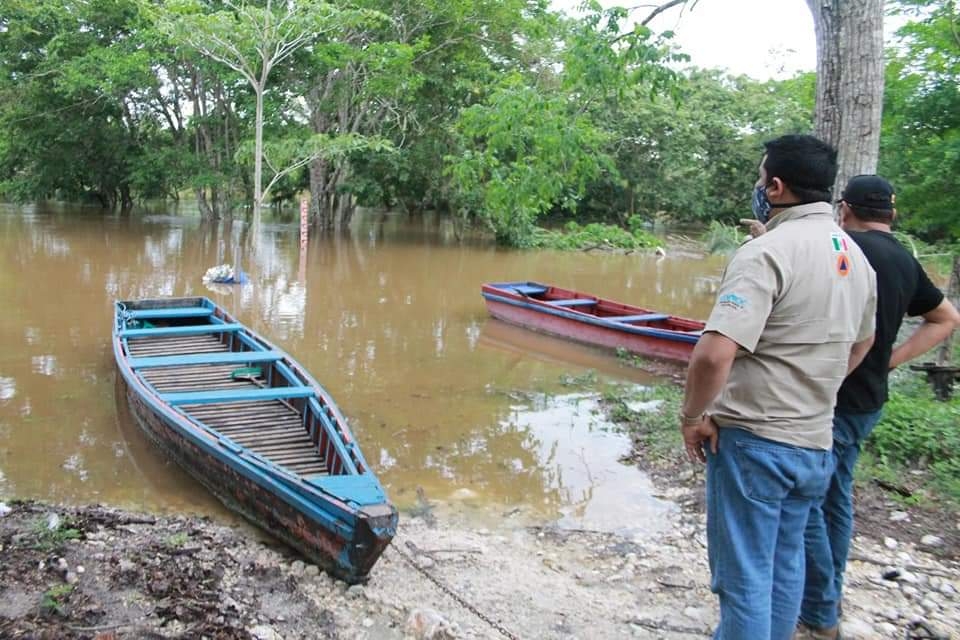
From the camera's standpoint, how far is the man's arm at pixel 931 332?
3377mm

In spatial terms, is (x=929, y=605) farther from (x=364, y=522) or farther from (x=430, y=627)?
(x=364, y=522)

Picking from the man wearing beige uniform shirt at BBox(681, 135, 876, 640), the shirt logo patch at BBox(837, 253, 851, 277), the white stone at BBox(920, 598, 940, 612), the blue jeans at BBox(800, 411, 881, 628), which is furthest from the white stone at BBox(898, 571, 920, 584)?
the shirt logo patch at BBox(837, 253, 851, 277)

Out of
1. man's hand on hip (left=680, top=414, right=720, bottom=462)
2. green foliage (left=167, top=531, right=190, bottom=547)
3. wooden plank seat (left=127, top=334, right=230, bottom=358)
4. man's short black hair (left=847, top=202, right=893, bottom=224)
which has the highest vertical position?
man's short black hair (left=847, top=202, right=893, bottom=224)

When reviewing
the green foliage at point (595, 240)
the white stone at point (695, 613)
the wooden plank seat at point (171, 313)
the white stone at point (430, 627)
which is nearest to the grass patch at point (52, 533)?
the white stone at point (430, 627)

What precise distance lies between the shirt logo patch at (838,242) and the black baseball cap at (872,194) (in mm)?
799

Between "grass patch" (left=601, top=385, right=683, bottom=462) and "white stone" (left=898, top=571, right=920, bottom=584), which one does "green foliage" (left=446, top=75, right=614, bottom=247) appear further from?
"white stone" (left=898, top=571, right=920, bottom=584)

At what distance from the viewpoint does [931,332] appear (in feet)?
11.2

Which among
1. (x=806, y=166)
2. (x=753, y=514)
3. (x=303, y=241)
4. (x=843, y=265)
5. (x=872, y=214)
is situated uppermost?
(x=806, y=166)

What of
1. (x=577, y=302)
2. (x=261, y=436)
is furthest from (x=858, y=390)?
(x=577, y=302)

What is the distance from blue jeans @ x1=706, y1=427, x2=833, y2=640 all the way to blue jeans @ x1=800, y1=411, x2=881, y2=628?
514mm

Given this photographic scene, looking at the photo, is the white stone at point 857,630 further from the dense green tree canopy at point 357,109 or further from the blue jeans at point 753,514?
the dense green tree canopy at point 357,109

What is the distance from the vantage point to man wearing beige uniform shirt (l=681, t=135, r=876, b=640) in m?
2.35

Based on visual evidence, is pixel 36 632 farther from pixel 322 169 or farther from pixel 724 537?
pixel 322 169

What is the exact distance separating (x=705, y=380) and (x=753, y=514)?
1.53 feet
